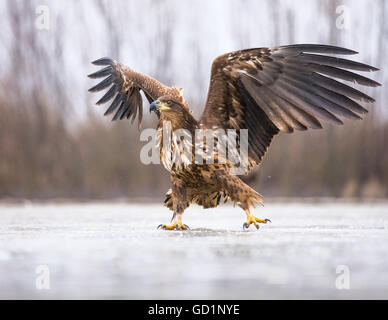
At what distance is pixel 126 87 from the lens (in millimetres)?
5703

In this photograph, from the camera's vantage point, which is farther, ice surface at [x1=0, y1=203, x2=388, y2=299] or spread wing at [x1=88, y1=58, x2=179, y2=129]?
spread wing at [x1=88, y1=58, x2=179, y2=129]

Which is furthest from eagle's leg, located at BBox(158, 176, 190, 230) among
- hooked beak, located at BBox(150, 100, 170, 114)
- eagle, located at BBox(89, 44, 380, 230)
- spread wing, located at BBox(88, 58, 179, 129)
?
spread wing, located at BBox(88, 58, 179, 129)

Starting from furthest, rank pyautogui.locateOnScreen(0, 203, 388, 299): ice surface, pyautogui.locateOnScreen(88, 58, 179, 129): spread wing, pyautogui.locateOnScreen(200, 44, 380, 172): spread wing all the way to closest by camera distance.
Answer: pyautogui.locateOnScreen(88, 58, 179, 129): spread wing → pyautogui.locateOnScreen(200, 44, 380, 172): spread wing → pyautogui.locateOnScreen(0, 203, 388, 299): ice surface

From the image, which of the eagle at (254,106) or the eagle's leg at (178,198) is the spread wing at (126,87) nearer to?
the eagle at (254,106)

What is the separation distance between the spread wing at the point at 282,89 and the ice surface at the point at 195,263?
3.05 feet

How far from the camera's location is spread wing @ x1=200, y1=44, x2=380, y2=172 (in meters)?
4.33

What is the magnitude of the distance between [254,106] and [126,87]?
5.13 feet

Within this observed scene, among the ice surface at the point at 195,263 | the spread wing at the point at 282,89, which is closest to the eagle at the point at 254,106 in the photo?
the spread wing at the point at 282,89

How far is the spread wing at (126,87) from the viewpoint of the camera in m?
5.38

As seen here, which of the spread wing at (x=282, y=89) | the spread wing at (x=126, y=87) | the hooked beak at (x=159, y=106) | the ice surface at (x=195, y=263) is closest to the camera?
the ice surface at (x=195, y=263)

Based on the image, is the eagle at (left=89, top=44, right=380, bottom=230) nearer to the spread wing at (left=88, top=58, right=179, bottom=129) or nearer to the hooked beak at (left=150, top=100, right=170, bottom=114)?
the hooked beak at (left=150, top=100, right=170, bottom=114)

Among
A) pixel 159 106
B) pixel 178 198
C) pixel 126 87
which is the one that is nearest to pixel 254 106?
pixel 159 106
